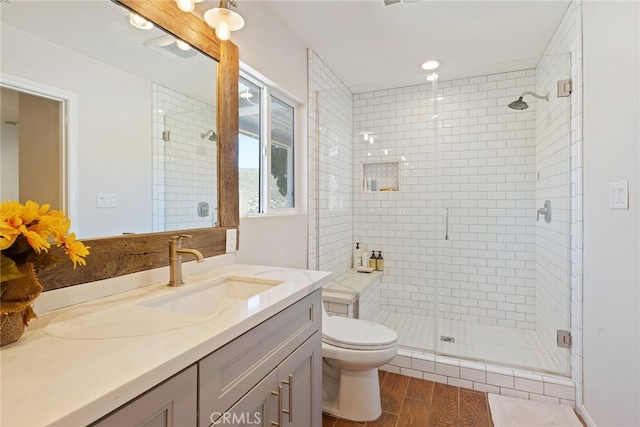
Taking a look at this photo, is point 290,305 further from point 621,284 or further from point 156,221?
point 621,284

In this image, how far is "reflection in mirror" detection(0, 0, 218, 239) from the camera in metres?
0.84

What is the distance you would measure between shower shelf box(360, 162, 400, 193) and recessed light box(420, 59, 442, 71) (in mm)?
929

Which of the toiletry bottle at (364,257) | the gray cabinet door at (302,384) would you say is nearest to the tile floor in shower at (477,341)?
the toiletry bottle at (364,257)

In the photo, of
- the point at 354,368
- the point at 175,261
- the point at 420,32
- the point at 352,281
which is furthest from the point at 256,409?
the point at 420,32

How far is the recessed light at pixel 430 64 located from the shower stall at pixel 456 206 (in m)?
0.22

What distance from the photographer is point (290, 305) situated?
107 centimetres

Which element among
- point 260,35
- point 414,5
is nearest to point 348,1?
point 414,5

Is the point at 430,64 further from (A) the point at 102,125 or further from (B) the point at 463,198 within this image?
(A) the point at 102,125

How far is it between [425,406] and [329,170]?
1963 millimetres

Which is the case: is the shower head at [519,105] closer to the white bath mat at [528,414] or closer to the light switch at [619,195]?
the light switch at [619,195]

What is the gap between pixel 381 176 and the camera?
329 cm

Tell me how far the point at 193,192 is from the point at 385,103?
252 cm
